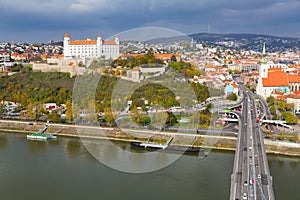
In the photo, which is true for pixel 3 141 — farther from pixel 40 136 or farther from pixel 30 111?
pixel 30 111

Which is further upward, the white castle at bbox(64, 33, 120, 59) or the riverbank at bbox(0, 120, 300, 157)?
the white castle at bbox(64, 33, 120, 59)

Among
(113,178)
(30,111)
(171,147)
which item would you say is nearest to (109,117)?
(171,147)

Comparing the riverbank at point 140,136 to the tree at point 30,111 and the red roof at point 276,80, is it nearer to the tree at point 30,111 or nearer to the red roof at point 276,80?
the tree at point 30,111

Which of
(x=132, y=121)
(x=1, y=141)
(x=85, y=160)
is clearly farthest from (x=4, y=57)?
(x=85, y=160)

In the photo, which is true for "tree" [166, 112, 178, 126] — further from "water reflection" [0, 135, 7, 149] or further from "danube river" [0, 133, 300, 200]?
"water reflection" [0, 135, 7, 149]

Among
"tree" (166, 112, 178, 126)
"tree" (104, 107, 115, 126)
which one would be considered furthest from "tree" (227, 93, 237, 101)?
"tree" (104, 107, 115, 126)

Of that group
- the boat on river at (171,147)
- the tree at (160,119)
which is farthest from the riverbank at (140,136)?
the tree at (160,119)
